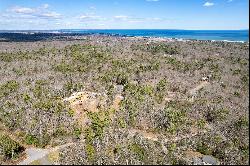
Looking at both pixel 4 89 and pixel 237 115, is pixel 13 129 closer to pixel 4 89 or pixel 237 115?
pixel 4 89

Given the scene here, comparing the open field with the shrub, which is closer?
the open field

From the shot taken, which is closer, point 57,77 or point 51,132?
point 51,132

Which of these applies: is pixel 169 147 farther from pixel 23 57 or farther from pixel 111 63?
pixel 23 57

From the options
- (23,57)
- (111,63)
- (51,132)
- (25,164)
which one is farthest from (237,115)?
(23,57)

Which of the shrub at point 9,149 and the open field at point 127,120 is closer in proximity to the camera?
the open field at point 127,120

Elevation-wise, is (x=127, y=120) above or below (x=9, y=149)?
above

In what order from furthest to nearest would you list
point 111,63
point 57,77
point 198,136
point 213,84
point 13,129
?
1. point 111,63
2. point 57,77
3. point 213,84
4. point 13,129
5. point 198,136

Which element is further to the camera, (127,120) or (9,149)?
(127,120)

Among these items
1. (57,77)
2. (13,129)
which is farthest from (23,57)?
(13,129)

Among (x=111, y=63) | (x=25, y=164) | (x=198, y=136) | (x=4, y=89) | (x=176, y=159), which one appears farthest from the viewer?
(x=111, y=63)
